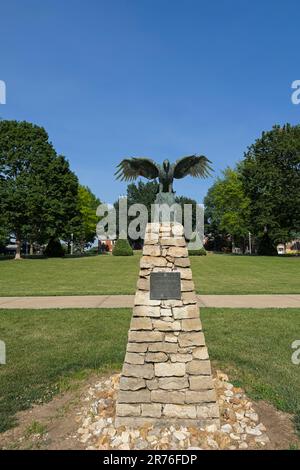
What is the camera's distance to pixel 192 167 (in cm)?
509

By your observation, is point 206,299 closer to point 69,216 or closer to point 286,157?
point 69,216

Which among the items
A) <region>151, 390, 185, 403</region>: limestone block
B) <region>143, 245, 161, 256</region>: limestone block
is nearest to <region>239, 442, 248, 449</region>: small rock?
<region>151, 390, 185, 403</region>: limestone block

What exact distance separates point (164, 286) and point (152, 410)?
1.45m

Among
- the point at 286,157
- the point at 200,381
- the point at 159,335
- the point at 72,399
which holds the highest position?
the point at 286,157

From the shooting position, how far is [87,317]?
8977mm

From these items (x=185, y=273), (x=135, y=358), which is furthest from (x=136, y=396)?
(x=185, y=273)

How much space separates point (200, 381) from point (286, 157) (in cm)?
3732

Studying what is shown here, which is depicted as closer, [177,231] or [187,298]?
[187,298]

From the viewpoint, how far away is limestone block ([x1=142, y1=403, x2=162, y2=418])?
4227 millimetres

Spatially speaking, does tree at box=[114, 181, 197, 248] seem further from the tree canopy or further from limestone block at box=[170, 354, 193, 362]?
limestone block at box=[170, 354, 193, 362]

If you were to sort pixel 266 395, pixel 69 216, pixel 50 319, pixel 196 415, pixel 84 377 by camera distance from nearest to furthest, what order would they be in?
1. pixel 196 415
2. pixel 266 395
3. pixel 84 377
4. pixel 50 319
5. pixel 69 216

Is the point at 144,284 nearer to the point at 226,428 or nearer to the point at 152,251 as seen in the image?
the point at 152,251

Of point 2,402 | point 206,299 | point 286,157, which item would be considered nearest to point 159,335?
point 2,402

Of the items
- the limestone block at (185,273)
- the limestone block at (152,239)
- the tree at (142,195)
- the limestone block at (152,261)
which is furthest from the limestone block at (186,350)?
the tree at (142,195)
